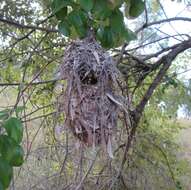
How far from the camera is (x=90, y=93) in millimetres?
1500

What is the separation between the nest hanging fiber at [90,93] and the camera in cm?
149

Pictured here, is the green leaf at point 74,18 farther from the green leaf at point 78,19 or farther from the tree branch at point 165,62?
the tree branch at point 165,62

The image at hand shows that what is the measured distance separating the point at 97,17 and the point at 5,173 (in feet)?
2.12

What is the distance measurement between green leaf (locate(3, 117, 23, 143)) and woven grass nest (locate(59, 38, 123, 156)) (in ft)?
1.90

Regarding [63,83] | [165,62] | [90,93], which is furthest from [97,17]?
[165,62]

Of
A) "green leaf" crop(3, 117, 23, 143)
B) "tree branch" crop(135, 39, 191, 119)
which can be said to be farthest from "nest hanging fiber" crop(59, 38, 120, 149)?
"tree branch" crop(135, 39, 191, 119)

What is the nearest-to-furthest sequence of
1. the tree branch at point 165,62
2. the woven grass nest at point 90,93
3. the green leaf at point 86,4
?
the green leaf at point 86,4 → the woven grass nest at point 90,93 → the tree branch at point 165,62

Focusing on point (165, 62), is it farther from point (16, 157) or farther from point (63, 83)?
point (16, 157)

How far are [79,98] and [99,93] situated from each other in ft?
0.22

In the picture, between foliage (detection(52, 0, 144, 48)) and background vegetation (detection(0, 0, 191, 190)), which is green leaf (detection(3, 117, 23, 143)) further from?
foliage (detection(52, 0, 144, 48))

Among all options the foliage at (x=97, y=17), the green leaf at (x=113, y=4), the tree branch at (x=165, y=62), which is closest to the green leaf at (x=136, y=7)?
the foliage at (x=97, y=17)

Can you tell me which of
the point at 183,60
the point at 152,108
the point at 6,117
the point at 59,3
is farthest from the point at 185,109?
the point at 6,117

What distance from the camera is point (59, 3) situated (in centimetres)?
127

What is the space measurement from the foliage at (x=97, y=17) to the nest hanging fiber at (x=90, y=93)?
0.08 metres
